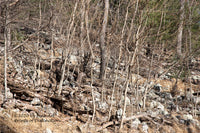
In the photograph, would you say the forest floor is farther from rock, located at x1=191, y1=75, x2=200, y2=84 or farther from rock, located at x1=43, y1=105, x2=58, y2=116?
rock, located at x1=191, y1=75, x2=200, y2=84

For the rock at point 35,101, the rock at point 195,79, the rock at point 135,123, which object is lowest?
the rock at point 135,123

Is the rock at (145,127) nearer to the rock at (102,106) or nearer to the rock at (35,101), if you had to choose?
the rock at (102,106)

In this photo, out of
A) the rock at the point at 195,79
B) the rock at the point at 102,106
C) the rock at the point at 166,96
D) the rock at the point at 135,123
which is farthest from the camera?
the rock at the point at 195,79

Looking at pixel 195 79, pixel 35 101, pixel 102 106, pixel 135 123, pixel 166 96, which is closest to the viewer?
pixel 35 101

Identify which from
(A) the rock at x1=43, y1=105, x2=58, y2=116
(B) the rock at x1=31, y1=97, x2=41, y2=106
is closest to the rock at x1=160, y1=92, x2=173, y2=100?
(A) the rock at x1=43, y1=105, x2=58, y2=116

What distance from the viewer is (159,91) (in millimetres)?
9688

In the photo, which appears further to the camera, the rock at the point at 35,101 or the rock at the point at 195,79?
the rock at the point at 195,79

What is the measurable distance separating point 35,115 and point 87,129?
134 cm

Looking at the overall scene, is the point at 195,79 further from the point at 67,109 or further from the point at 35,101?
the point at 35,101

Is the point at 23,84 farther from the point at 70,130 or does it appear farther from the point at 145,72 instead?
the point at 145,72

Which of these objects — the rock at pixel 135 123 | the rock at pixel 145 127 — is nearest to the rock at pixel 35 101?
the rock at pixel 135 123

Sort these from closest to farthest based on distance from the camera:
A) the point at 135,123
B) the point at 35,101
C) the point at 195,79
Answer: the point at 35,101
the point at 135,123
the point at 195,79

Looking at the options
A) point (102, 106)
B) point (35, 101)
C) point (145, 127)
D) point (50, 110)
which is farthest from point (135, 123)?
point (35, 101)

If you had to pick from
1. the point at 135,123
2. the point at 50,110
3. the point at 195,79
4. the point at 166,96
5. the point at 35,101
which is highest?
the point at 35,101
